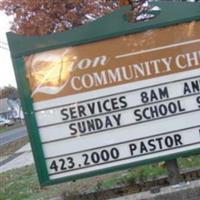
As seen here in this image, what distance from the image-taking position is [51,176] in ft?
18.6

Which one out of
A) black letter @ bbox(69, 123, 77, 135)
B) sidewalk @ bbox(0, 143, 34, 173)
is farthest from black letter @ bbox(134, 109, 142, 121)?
sidewalk @ bbox(0, 143, 34, 173)

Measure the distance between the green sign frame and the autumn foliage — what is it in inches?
759

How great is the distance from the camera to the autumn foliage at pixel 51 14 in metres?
25.2

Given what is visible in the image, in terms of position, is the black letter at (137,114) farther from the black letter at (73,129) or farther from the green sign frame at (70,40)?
the black letter at (73,129)

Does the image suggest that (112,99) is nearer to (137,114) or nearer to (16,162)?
(137,114)

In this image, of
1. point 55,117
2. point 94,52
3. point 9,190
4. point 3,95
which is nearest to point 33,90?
point 55,117

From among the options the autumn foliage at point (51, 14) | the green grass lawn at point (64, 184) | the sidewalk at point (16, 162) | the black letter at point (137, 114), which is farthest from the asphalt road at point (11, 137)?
the black letter at point (137, 114)

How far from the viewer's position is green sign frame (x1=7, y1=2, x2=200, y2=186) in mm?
5648

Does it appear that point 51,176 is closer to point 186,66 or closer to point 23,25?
point 186,66

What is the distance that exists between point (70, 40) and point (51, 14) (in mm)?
20467

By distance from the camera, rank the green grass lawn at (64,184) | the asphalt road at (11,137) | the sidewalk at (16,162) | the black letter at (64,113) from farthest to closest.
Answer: the asphalt road at (11,137)
the sidewalk at (16,162)
the green grass lawn at (64,184)
the black letter at (64,113)

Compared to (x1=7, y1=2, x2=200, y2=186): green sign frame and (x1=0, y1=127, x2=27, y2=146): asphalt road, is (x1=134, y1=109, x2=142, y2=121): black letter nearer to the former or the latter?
(x1=7, y1=2, x2=200, y2=186): green sign frame

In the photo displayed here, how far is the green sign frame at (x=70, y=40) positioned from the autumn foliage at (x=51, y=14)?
1927 cm

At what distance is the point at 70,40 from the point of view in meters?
5.65
